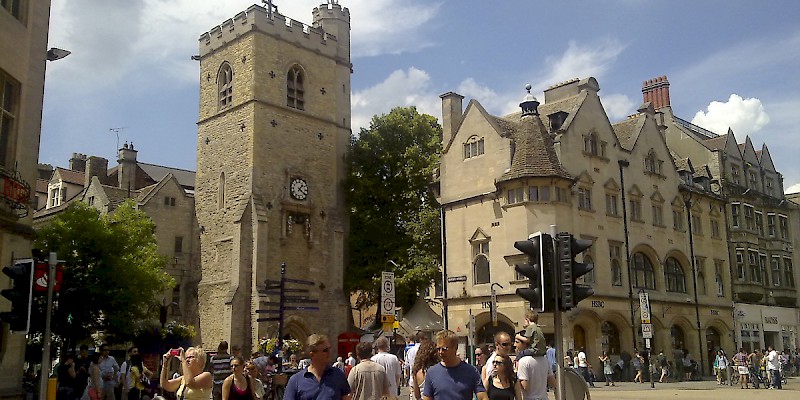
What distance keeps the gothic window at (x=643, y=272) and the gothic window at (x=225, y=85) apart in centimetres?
2410

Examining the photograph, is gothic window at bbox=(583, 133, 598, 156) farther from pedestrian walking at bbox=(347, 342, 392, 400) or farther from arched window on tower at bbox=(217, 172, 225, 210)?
pedestrian walking at bbox=(347, 342, 392, 400)

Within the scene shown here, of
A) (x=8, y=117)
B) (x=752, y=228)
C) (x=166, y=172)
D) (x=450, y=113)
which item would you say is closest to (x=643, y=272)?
(x=450, y=113)

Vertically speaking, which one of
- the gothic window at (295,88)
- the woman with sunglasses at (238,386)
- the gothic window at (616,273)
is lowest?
the woman with sunglasses at (238,386)

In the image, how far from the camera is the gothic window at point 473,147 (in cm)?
3638

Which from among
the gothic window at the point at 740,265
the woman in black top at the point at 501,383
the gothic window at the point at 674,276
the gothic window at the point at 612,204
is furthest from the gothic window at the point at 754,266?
the woman in black top at the point at 501,383

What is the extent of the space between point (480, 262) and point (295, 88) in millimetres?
16736

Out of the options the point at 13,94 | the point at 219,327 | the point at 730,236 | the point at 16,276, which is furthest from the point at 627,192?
the point at 16,276

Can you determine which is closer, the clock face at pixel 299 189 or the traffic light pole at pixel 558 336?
the traffic light pole at pixel 558 336

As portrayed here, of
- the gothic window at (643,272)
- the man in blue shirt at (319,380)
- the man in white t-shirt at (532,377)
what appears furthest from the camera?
the gothic window at (643,272)

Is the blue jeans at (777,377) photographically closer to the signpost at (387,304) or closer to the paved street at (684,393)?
the paved street at (684,393)

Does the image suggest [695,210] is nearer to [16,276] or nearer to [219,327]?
[219,327]

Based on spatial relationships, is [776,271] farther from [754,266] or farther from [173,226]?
[173,226]

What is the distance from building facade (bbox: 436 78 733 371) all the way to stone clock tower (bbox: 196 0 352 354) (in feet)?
26.6

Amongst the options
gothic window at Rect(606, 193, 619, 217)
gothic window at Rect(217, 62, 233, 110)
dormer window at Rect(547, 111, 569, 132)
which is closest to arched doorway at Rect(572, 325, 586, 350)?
gothic window at Rect(606, 193, 619, 217)
